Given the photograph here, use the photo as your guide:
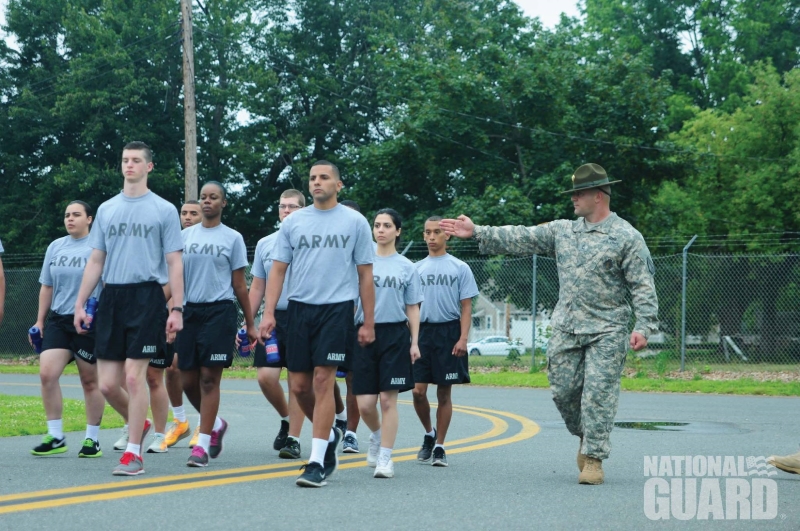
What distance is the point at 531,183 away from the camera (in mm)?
30781

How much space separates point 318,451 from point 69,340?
2.94m

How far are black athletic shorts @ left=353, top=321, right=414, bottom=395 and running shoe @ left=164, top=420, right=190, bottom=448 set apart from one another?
7.03 ft

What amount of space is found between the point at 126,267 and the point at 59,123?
109ft

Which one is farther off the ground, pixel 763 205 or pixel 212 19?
pixel 212 19

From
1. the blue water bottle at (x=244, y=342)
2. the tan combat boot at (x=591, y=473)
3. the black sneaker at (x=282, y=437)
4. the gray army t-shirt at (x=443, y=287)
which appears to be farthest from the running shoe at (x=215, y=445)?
the tan combat boot at (x=591, y=473)

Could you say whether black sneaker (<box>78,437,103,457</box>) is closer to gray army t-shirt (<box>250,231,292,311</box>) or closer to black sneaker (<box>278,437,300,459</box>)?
black sneaker (<box>278,437,300,459</box>)

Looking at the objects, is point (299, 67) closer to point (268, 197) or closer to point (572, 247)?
point (268, 197)

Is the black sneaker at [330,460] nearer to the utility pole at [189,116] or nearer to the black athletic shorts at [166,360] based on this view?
the black athletic shorts at [166,360]

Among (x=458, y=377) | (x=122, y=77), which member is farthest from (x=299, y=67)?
(x=458, y=377)

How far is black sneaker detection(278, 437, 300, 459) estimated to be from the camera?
8406mm

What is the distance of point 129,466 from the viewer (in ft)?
23.5

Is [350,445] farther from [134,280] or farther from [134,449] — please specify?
[134,280]

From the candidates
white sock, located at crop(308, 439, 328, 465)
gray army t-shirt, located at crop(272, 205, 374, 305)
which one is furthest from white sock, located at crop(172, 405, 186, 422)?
white sock, located at crop(308, 439, 328, 465)

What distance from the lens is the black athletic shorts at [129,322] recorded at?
295 inches
